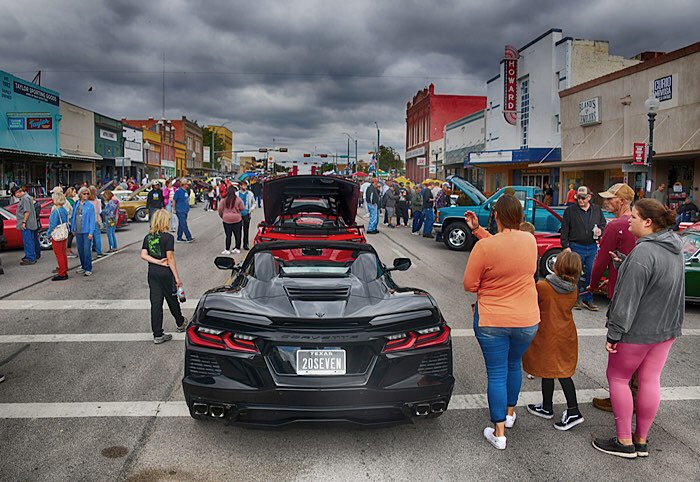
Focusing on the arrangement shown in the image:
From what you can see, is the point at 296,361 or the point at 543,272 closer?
the point at 296,361

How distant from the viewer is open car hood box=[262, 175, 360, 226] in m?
10.3

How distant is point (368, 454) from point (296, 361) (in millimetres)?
903

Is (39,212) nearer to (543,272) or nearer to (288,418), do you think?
(543,272)

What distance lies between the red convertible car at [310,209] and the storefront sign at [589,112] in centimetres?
1901

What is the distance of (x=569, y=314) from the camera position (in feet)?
14.7

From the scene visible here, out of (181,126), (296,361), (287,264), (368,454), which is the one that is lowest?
(368,454)

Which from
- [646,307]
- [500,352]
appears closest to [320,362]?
[500,352]

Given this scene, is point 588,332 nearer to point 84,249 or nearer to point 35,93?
point 84,249

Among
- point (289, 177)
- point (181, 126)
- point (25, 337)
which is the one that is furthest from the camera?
point (181, 126)

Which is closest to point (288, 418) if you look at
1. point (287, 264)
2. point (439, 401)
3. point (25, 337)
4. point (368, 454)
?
point (368, 454)

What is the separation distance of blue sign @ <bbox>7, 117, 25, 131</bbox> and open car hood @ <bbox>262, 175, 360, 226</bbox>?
2858 centimetres

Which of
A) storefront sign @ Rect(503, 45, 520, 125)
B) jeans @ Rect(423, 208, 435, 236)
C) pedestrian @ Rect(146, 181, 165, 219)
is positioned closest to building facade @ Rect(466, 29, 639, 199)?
storefront sign @ Rect(503, 45, 520, 125)

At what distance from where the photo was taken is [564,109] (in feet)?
97.7

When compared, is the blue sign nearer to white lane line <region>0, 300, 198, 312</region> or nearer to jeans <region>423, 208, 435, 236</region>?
jeans <region>423, 208, 435, 236</region>
